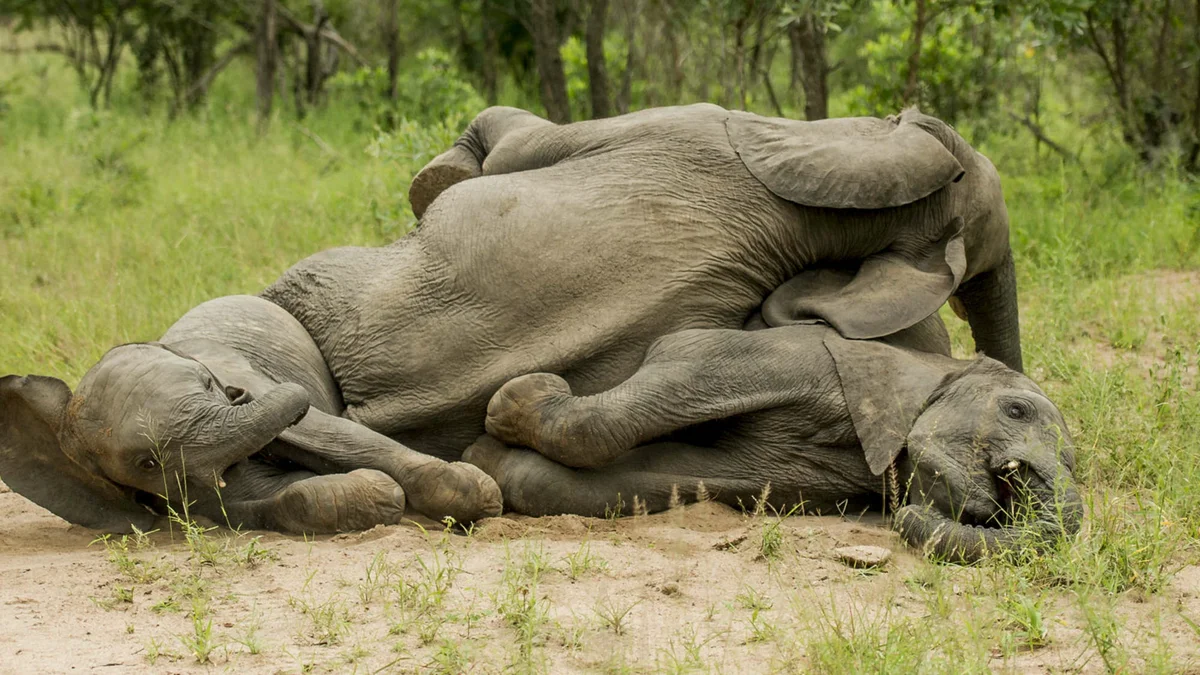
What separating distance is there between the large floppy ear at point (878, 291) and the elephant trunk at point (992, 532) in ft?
2.20

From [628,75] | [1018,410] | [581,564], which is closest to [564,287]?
[581,564]

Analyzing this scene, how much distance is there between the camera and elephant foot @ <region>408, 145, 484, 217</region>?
4.91 m

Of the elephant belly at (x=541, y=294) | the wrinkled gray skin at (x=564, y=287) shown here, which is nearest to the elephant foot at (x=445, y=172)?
the wrinkled gray skin at (x=564, y=287)

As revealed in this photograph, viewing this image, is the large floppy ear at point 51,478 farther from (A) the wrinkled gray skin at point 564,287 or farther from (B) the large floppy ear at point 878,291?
(B) the large floppy ear at point 878,291

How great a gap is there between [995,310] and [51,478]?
9.93 feet

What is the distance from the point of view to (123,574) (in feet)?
11.3

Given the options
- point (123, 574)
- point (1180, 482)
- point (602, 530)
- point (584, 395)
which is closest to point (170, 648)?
point (123, 574)

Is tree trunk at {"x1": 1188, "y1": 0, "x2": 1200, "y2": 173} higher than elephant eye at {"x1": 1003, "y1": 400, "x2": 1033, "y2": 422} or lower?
lower

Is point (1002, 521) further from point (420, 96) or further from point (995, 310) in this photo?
point (420, 96)

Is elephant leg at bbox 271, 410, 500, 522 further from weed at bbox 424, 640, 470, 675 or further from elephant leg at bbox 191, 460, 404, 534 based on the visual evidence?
weed at bbox 424, 640, 470, 675

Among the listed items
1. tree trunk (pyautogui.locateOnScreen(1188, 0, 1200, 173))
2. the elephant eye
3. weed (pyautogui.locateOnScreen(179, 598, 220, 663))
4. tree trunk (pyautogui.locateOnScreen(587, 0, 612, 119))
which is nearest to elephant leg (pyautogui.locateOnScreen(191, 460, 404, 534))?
weed (pyautogui.locateOnScreen(179, 598, 220, 663))

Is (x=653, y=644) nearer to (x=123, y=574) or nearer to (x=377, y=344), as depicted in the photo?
(x=123, y=574)

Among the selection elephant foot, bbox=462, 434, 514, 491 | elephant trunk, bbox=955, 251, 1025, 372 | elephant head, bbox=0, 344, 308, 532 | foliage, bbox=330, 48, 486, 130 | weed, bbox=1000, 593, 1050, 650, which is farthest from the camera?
foliage, bbox=330, 48, 486, 130

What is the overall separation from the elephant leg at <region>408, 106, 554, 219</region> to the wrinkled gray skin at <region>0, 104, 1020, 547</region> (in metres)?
0.42
